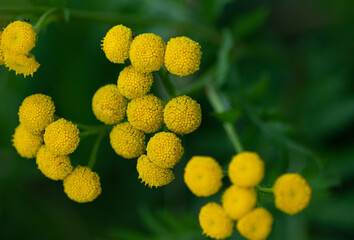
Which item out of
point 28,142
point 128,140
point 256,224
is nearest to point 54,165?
point 28,142

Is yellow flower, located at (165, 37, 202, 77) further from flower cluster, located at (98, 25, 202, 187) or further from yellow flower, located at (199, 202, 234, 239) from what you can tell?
yellow flower, located at (199, 202, 234, 239)

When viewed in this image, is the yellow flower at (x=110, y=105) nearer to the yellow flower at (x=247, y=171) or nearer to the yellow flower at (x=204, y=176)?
the yellow flower at (x=204, y=176)

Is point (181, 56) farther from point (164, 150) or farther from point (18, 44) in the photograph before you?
point (18, 44)

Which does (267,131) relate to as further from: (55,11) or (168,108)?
(55,11)

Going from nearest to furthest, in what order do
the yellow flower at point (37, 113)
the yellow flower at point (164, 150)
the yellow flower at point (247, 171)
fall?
the yellow flower at point (247, 171)
the yellow flower at point (164, 150)
the yellow flower at point (37, 113)

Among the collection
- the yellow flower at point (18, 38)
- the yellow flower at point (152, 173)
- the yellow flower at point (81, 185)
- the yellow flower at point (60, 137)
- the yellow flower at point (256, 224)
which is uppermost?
the yellow flower at point (18, 38)

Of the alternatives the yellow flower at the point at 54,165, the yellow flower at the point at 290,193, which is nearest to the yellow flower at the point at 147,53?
the yellow flower at the point at 54,165

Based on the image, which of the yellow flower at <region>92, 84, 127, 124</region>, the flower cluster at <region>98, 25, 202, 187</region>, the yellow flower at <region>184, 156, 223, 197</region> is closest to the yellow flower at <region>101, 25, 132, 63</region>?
the flower cluster at <region>98, 25, 202, 187</region>
